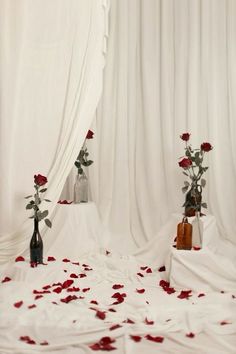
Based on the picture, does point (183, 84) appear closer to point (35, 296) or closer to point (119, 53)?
point (119, 53)

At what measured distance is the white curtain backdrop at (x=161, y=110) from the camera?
3602mm

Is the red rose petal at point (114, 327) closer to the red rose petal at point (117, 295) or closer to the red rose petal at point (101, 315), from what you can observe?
the red rose petal at point (101, 315)

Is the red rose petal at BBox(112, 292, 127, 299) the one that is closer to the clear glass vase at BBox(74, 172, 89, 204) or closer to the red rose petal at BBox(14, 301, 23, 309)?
the red rose petal at BBox(14, 301, 23, 309)

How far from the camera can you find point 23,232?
2965 millimetres

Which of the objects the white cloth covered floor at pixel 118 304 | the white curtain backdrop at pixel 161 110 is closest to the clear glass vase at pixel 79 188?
the white cloth covered floor at pixel 118 304

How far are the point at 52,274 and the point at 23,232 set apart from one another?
1.44 feet

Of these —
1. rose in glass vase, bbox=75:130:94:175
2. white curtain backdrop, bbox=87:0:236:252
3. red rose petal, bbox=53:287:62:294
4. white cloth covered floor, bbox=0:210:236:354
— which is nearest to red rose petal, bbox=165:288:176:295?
white cloth covered floor, bbox=0:210:236:354

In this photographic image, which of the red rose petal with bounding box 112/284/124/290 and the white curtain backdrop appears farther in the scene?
the white curtain backdrop

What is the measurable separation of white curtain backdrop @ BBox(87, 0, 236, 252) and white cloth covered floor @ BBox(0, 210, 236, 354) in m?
0.54

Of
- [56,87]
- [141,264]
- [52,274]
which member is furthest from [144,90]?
[52,274]

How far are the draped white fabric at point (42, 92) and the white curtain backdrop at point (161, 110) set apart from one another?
555 mm

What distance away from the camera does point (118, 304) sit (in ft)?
7.63

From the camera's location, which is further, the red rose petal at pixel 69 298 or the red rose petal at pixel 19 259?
the red rose petal at pixel 19 259

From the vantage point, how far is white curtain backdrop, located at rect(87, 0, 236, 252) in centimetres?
360
